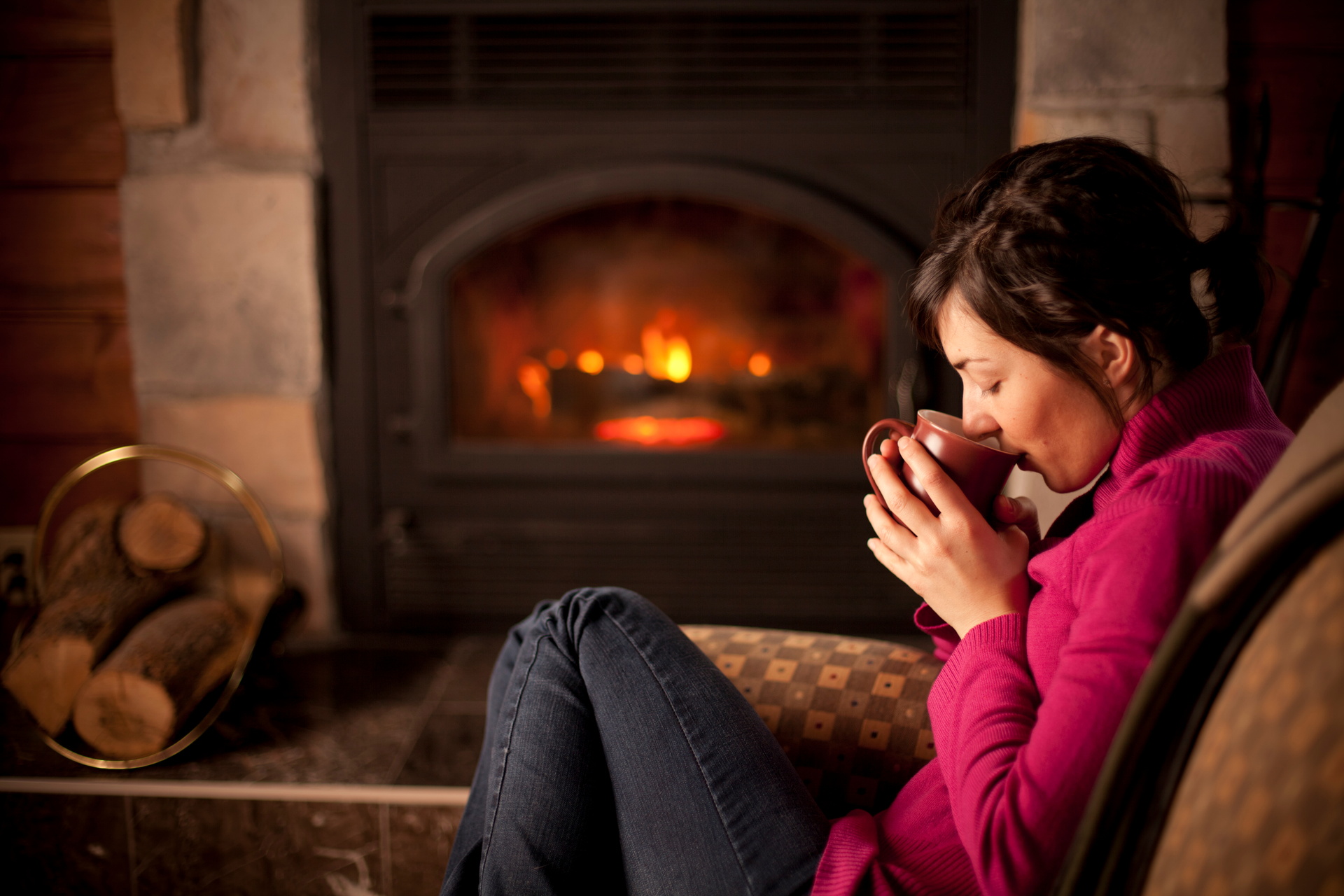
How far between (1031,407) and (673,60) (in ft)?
3.97

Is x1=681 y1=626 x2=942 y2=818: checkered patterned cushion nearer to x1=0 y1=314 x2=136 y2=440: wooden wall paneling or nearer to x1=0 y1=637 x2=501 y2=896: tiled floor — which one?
x1=0 y1=637 x2=501 y2=896: tiled floor

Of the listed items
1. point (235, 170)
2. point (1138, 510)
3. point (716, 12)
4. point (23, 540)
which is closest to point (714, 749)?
point (1138, 510)

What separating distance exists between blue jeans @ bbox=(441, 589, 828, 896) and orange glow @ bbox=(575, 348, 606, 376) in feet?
3.45

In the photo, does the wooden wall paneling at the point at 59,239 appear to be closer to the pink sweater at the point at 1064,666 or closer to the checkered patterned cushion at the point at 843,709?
the checkered patterned cushion at the point at 843,709

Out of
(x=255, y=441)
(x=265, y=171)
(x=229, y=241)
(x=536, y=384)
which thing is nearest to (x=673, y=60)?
(x=536, y=384)

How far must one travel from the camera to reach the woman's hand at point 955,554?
69 cm

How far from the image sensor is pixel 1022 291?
2.21 feet

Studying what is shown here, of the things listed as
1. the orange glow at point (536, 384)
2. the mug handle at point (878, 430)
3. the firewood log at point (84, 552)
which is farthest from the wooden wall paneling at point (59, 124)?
the mug handle at point (878, 430)

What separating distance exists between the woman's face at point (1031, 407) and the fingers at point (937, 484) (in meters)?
0.07

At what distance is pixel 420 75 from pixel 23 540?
1280 mm

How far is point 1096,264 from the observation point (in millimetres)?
657

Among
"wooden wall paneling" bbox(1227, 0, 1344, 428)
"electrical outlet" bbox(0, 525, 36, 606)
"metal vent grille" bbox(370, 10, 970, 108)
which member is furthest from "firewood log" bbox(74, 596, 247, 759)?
"wooden wall paneling" bbox(1227, 0, 1344, 428)

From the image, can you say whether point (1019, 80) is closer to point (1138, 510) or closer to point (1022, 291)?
point (1022, 291)

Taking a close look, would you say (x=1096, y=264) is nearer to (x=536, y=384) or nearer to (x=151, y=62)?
(x=536, y=384)
